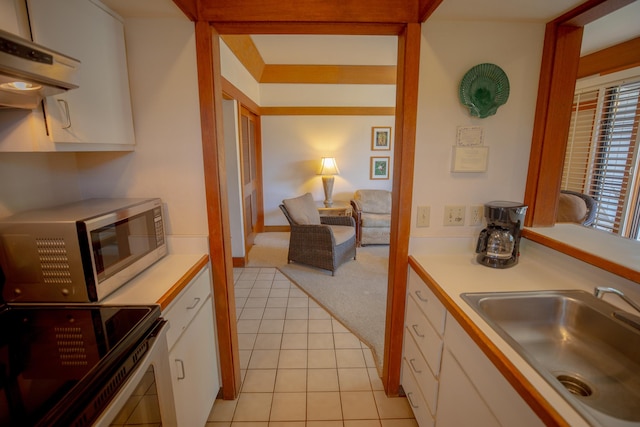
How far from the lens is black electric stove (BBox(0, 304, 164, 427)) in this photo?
2.14 feet

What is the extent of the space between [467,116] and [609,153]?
261cm

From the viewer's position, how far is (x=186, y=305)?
1.33 meters

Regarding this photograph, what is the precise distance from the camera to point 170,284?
4.08ft

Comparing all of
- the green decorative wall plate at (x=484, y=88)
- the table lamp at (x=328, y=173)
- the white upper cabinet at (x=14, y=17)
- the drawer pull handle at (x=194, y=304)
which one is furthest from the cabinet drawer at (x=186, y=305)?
the table lamp at (x=328, y=173)

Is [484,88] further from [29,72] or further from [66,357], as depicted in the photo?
[66,357]

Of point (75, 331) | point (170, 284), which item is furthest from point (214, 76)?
point (75, 331)

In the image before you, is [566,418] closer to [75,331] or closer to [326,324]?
[75,331]

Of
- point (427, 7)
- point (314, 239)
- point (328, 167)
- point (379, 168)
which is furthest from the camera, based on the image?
point (379, 168)

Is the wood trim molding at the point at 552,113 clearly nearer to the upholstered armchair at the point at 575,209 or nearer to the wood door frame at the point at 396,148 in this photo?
the wood door frame at the point at 396,148

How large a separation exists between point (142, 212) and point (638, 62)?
13.5 feet

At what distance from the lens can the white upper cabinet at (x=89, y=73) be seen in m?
1.01

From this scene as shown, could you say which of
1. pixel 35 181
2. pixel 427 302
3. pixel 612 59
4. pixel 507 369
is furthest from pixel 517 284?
pixel 612 59

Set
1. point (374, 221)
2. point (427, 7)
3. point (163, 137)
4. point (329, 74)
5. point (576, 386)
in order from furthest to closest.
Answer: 1. point (329, 74)
2. point (374, 221)
3. point (163, 137)
4. point (427, 7)
5. point (576, 386)

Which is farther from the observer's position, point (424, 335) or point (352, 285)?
point (352, 285)
